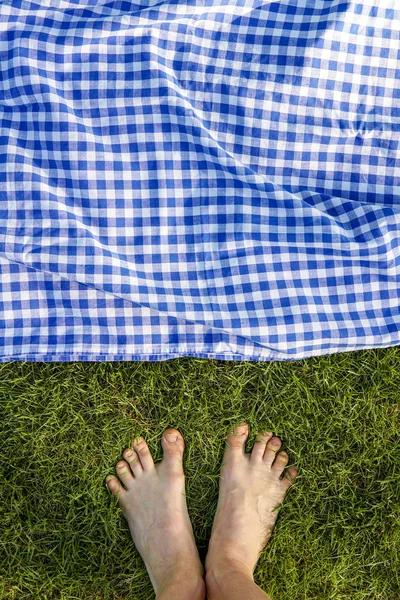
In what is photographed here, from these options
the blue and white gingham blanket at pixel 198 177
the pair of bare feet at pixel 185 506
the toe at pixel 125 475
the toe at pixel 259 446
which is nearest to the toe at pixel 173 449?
the pair of bare feet at pixel 185 506

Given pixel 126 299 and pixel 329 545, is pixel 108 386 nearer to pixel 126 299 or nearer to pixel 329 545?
pixel 126 299

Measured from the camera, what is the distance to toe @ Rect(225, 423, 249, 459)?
177 cm

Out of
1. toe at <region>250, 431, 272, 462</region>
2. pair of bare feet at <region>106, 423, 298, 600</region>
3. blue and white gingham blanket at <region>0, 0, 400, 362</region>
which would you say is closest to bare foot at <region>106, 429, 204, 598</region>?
pair of bare feet at <region>106, 423, 298, 600</region>

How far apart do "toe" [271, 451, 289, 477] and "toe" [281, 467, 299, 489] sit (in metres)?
0.02

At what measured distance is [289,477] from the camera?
1.78 metres

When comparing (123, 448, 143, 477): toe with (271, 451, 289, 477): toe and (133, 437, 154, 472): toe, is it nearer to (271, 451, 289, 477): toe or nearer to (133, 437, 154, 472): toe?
(133, 437, 154, 472): toe

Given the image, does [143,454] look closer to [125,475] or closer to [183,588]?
[125,475]

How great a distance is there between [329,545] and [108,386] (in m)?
0.90

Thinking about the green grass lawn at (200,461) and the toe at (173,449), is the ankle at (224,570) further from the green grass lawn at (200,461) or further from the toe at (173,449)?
the toe at (173,449)

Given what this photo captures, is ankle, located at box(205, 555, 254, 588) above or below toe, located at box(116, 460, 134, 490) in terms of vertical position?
below

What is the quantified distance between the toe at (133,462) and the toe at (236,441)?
0.29m

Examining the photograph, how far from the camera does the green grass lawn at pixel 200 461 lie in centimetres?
172

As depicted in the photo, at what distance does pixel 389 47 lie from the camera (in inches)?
62.9

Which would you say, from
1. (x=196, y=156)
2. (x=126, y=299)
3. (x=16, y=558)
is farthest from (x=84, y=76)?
(x=16, y=558)
